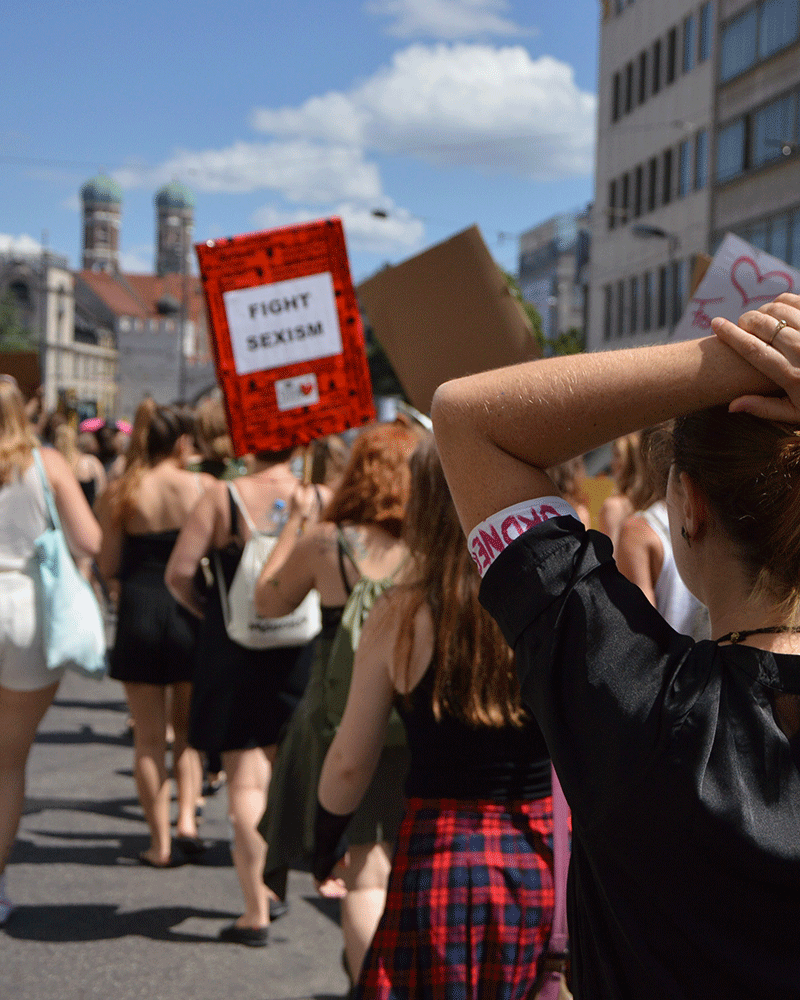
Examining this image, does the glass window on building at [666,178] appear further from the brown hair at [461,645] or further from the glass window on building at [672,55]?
the brown hair at [461,645]

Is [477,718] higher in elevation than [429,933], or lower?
higher

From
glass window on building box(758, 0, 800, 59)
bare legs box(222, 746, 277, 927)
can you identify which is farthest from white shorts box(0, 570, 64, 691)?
glass window on building box(758, 0, 800, 59)

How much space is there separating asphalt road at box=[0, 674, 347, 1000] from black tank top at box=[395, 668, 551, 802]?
2051mm

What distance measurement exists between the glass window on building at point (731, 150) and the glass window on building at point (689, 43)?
299 cm

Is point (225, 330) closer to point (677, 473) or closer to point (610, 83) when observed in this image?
point (677, 473)

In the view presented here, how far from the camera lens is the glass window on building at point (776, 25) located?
2672 centimetres

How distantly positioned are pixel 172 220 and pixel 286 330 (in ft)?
441

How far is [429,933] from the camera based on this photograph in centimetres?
227

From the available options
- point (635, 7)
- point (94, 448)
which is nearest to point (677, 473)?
point (94, 448)

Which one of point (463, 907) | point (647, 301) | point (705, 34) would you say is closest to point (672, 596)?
point (463, 907)

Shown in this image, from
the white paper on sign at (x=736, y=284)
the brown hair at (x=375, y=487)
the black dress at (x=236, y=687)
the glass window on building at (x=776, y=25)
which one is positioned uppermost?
the glass window on building at (x=776, y=25)

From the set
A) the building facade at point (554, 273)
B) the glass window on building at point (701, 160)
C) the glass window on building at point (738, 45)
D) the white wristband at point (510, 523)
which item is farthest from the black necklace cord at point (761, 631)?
the building facade at point (554, 273)

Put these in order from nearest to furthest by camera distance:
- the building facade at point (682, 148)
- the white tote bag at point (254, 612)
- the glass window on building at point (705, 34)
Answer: the white tote bag at point (254, 612)
the building facade at point (682, 148)
the glass window on building at point (705, 34)

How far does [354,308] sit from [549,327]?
73193 mm
